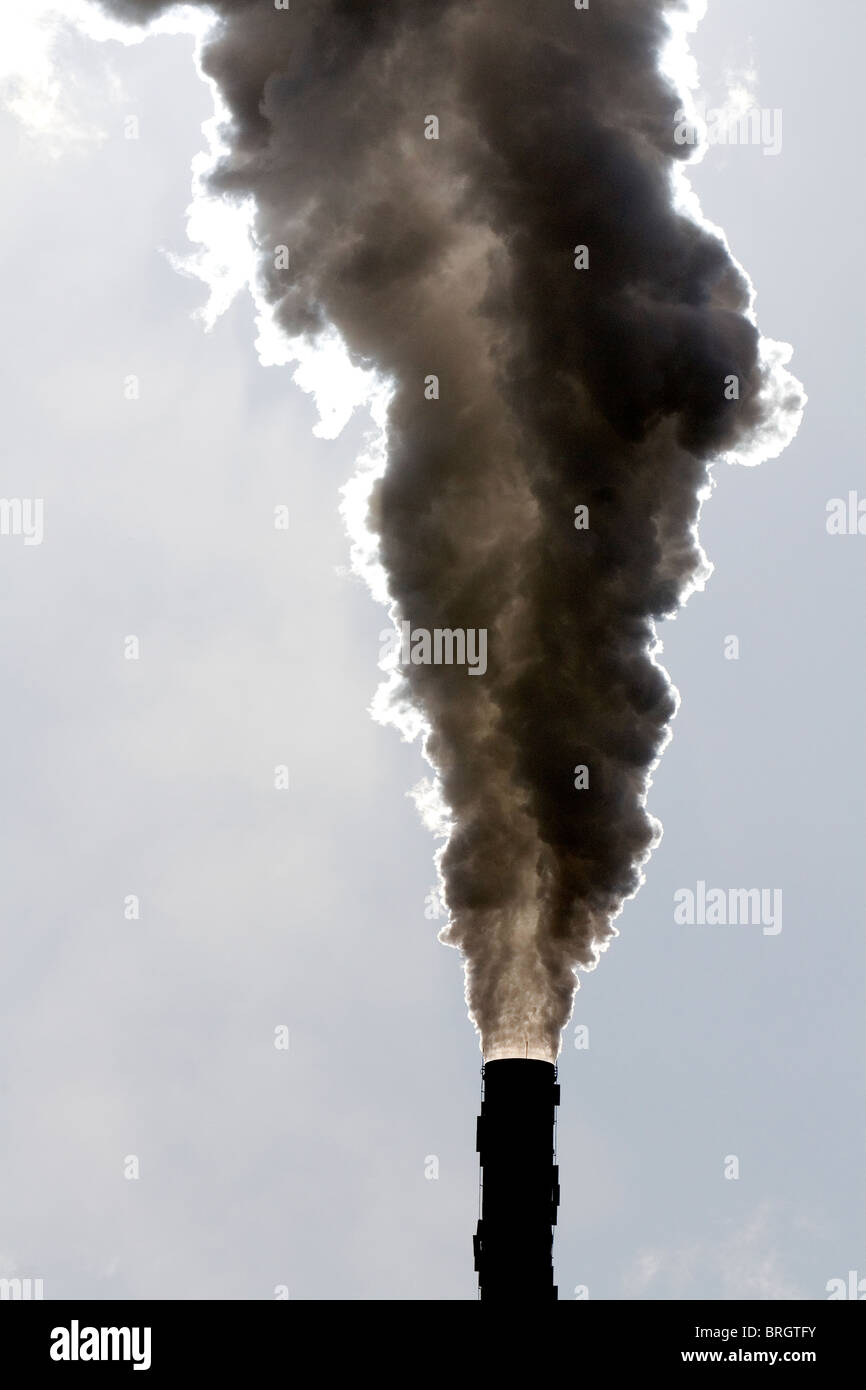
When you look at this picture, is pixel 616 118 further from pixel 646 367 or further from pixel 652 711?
pixel 652 711

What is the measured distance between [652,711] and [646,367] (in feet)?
23.2

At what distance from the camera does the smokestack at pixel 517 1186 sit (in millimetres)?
29656

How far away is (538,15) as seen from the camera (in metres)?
37.7

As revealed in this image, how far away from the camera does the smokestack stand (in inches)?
1168

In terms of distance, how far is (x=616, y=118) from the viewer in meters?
37.6

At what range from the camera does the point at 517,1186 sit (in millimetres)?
30031

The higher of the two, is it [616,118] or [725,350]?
[616,118]
